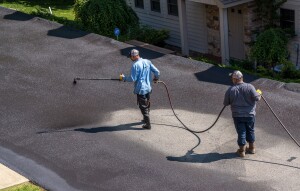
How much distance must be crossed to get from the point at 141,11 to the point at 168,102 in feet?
34.6

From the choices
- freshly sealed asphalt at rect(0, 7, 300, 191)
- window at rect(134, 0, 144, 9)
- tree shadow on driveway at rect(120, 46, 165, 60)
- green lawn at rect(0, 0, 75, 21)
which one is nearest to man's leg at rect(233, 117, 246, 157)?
freshly sealed asphalt at rect(0, 7, 300, 191)

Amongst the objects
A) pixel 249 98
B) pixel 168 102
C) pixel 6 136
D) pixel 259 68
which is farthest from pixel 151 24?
pixel 249 98

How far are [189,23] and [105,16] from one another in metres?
3.58

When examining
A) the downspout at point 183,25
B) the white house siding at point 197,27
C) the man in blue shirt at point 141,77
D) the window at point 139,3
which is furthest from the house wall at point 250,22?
the man in blue shirt at point 141,77

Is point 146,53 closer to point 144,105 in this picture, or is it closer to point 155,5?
point 144,105

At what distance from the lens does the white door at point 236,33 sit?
19469 mm

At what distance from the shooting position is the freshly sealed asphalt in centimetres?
1059

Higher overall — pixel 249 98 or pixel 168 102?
pixel 249 98

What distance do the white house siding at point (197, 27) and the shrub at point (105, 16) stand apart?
2.39m

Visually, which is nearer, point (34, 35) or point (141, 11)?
point (34, 35)

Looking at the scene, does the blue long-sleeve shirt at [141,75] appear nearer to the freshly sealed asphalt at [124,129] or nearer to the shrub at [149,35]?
the freshly sealed asphalt at [124,129]

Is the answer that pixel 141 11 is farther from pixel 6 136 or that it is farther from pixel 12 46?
pixel 6 136

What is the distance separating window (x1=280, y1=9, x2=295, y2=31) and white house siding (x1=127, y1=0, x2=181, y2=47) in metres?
4.82

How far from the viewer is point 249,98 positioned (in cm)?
1074
